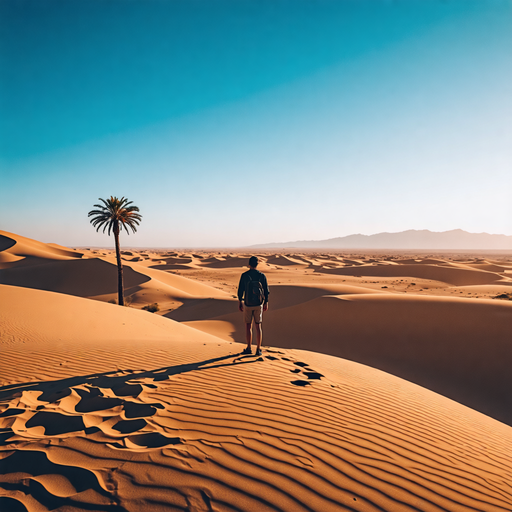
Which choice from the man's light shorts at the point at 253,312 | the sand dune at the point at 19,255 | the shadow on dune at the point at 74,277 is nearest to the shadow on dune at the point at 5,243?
the sand dune at the point at 19,255

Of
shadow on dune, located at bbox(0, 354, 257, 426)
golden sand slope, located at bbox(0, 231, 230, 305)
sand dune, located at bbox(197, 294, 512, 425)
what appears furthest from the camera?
golden sand slope, located at bbox(0, 231, 230, 305)

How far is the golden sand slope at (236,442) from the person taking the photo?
2223 mm

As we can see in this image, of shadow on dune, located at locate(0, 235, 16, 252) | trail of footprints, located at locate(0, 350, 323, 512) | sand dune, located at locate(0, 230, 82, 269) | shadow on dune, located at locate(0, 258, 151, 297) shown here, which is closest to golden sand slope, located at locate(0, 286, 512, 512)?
trail of footprints, located at locate(0, 350, 323, 512)

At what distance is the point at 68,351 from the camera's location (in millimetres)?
6668

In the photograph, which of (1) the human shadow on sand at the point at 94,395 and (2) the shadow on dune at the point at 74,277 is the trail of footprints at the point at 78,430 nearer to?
(1) the human shadow on sand at the point at 94,395

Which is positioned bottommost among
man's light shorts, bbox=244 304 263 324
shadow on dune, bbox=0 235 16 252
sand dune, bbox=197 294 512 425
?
sand dune, bbox=197 294 512 425

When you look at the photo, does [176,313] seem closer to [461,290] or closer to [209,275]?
[461,290]

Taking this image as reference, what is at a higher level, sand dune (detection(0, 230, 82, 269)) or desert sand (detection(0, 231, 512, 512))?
sand dune (detection(0, 230, 82, 269))

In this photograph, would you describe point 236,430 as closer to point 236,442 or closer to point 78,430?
point 236,442

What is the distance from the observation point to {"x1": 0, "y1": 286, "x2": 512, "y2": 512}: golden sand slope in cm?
222

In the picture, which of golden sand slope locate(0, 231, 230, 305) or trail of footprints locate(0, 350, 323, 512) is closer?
trail of footprints locate(0, 350, 323, 512)

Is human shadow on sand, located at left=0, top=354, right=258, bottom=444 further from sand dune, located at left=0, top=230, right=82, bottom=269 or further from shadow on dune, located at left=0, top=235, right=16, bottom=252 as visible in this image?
shadow on dune, located at left=0, top=235, right=16, bottom=252

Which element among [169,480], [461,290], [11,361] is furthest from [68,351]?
[461,290]

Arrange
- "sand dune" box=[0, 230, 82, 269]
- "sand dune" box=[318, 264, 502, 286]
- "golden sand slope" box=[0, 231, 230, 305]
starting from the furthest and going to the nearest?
"sand dune" box=[0, 230, 82, 269] → "sand dune" box=[318, 264, 502, 286] → "golden sand slope" box=[0, 231, 230, 305]
